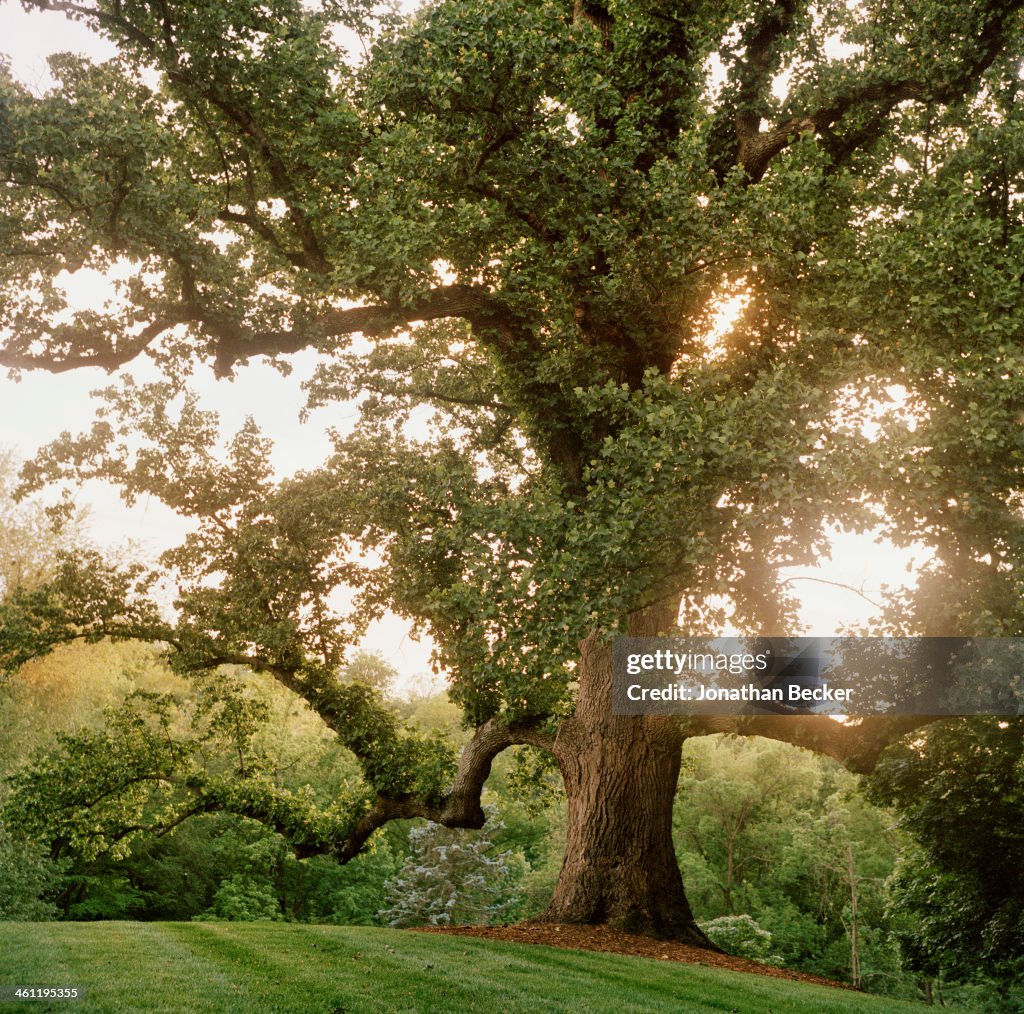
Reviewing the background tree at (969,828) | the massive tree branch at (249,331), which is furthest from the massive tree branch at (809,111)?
the background tree at (969,828)

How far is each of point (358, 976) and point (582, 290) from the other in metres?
9.51

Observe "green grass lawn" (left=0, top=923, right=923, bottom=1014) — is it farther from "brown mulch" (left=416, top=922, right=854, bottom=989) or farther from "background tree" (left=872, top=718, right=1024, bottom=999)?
"background tree" (left=872, top=718, right=1024, bottom=999)

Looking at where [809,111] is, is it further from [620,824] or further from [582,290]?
[620,824]

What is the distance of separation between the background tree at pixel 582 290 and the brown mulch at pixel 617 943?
0.54m

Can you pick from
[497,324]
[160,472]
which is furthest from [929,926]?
[160,472]

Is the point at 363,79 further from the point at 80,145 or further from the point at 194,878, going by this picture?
the point at 194,878

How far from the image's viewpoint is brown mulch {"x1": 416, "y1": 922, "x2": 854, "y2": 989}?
1190 cm

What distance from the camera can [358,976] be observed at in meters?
8.72

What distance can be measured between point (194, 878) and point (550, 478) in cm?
2584

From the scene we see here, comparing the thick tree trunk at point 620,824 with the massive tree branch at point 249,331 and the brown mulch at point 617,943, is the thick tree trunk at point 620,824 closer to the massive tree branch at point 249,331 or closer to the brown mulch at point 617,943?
the brown mulch at point 617,943

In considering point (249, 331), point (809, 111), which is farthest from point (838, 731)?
point (249, 331)

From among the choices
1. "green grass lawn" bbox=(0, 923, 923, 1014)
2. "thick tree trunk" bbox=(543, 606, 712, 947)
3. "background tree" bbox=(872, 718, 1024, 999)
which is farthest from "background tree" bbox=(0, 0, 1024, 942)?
"background tree" bbox=(872, 718, 1024, 999)

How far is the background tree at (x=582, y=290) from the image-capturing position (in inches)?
384

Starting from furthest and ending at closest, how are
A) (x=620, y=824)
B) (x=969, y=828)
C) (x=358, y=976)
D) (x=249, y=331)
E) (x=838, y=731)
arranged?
(x=969, y=828)
(x=620, y=824)
(x=838, y=731)
(x=249, y=331)
(x=358, y=976)
